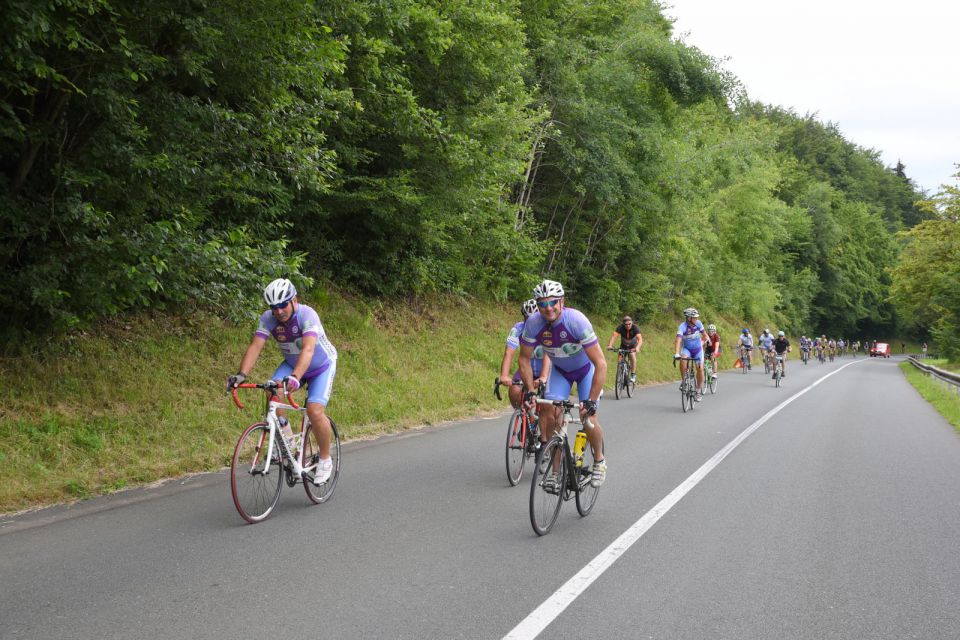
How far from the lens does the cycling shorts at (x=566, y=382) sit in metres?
6.88

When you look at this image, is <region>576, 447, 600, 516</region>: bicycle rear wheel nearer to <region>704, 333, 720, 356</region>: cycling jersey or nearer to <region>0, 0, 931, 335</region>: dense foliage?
<region>0, 0, 931, 335</region>: dense foliage

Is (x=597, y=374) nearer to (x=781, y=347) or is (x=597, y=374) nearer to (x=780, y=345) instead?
(x=781, y=347)

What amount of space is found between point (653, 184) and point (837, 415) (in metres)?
12.2

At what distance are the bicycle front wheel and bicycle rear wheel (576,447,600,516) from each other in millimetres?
2548

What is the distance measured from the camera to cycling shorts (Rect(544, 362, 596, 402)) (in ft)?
22.6

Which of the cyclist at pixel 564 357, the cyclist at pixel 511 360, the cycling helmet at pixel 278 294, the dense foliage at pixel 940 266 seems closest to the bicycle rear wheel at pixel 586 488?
the cyclist at pixel 564 357

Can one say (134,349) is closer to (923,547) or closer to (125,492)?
(125,492)

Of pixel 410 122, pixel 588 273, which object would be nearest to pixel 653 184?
pixel 588 273

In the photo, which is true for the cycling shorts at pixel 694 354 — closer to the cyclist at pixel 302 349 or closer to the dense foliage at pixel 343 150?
the dense foliage at pixel 343 150

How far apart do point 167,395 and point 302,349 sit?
160 inches

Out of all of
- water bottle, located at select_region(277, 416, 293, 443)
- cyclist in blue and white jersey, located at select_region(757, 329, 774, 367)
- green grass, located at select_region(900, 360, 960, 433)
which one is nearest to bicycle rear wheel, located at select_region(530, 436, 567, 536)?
water bottle, located at select_region(277, 416, 293, 443)

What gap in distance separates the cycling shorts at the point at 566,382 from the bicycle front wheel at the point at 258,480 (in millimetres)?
2426

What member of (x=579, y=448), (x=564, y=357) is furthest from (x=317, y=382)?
(x=579, y=448)

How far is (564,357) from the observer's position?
696cm
